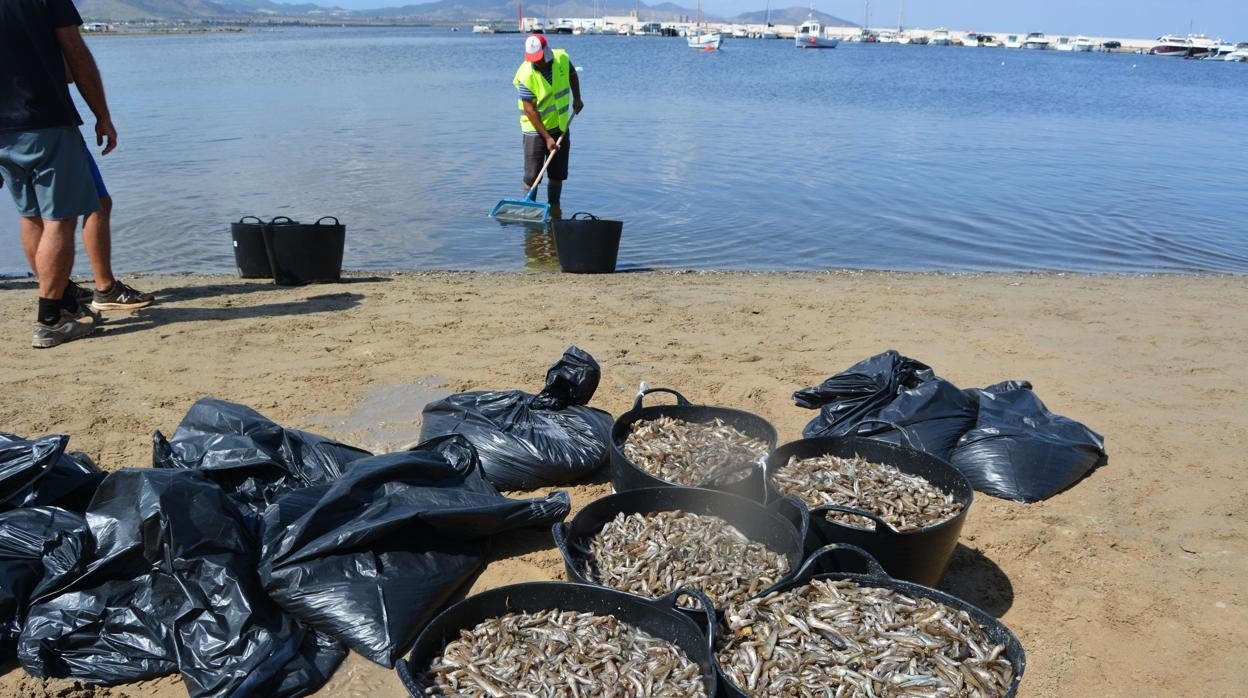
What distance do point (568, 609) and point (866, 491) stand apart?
1295 millimetres

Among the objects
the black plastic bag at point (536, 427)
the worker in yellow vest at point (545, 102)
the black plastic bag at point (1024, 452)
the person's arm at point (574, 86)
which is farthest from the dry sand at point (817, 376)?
the person's arm at point (574, 86)

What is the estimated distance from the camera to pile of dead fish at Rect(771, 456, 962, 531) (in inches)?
130

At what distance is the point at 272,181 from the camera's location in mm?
14039

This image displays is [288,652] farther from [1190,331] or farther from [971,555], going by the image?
[1190,331]

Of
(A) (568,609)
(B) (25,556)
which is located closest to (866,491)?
(A) (568,609)

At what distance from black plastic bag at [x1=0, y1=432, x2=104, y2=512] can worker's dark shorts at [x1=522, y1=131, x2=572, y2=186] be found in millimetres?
7588

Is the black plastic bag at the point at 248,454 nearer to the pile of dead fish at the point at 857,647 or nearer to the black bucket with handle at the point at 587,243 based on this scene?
the pile of dead fish at the point at 857,647

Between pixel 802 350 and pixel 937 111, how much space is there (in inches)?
984

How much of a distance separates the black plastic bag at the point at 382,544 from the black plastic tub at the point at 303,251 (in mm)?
4504

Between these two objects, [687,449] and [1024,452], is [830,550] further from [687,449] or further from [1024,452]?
[1024,452]

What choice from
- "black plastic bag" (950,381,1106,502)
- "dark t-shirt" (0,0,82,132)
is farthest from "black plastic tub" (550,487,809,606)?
"dark t-shirt" (0,0,82,132)

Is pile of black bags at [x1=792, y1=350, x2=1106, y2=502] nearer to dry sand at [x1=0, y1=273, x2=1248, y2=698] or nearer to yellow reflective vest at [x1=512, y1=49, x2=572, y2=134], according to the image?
dry sand at [x1=0, y1=273, x2=1248, y2=698]

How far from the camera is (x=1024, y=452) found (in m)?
4.13

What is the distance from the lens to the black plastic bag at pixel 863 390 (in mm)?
4434
